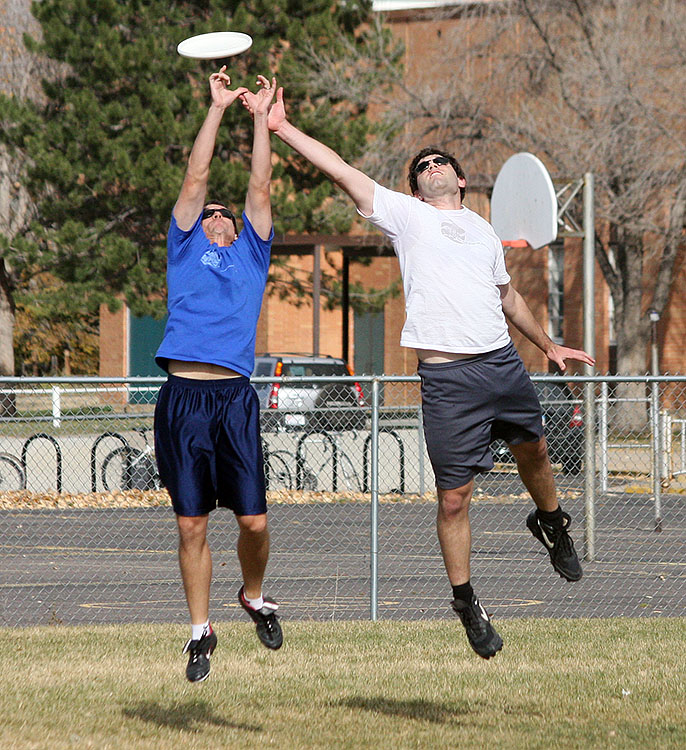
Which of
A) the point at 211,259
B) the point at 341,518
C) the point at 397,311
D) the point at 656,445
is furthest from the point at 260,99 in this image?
the point at 397,311

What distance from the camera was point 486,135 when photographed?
26.6 metres

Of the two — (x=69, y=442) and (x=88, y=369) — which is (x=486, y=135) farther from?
(x=88, y=369)

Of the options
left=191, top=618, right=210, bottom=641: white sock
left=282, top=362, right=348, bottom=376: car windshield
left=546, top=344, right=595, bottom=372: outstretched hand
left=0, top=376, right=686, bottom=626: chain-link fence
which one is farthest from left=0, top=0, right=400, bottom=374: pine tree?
left=191, top=618, right=210, bottom=641: white sock

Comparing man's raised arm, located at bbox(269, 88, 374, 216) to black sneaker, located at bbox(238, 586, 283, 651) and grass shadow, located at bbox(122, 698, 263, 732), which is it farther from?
grass shadow, located at bbox(122, 698, 263, 732)

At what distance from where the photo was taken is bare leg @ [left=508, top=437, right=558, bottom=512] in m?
6.15

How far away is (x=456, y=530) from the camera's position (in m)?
5.96

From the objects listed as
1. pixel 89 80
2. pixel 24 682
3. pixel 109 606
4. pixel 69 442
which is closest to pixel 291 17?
pixel 89 80

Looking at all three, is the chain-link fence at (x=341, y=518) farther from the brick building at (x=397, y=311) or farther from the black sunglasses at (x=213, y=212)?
the brick building at (x=397, y=311)

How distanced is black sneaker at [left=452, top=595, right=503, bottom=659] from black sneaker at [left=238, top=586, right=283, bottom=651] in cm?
86

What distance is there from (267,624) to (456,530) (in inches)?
39.6

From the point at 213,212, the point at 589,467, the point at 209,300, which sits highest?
the point at 213,212

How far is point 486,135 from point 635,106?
3.50m

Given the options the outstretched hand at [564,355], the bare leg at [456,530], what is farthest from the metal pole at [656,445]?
the bare leg at [456,530]

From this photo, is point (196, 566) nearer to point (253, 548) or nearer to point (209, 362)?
point (253, 548)
